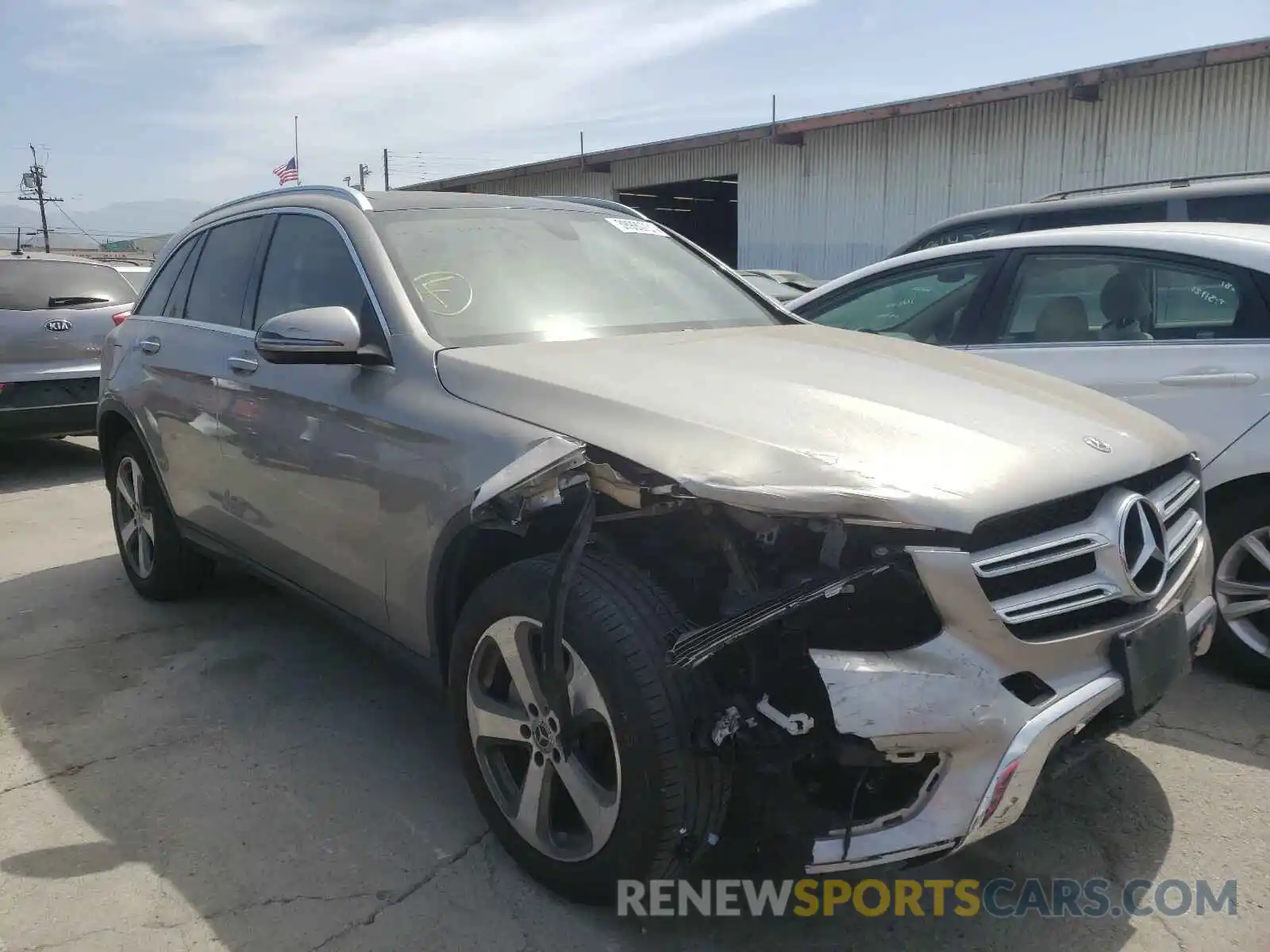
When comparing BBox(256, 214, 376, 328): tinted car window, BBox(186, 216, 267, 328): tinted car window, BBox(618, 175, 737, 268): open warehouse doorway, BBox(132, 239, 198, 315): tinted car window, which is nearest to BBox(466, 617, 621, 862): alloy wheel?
BBox(256, 214, 376, 328): tinted car window

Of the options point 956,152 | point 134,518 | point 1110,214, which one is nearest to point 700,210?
point 956,152

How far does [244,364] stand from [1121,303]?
336 cm

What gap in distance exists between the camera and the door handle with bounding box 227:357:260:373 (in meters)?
3.69

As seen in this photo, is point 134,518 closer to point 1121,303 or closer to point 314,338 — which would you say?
point 314,338

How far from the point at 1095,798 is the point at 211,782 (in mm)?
2657

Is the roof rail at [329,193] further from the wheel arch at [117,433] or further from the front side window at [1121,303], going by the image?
the front side window at [1121,303]

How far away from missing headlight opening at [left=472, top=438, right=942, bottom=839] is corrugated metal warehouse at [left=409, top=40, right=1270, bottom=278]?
14.0 m

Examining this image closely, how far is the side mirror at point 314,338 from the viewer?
2.96 metres

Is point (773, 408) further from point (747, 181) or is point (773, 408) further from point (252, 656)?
point (747, 181)

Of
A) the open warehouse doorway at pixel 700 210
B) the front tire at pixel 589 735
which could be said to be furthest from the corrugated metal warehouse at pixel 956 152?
the front tire at pixel 589 735

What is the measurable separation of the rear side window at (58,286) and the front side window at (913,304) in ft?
19.2

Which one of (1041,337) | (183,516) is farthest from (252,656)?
(1041,337)

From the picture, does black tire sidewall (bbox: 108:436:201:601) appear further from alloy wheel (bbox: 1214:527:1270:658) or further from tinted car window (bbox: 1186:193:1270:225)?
tinted car window (bbox: 1186:193:1270:225)

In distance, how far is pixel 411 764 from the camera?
330cm
